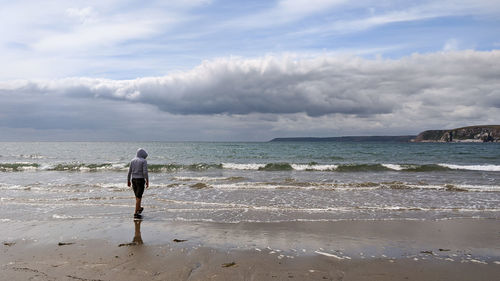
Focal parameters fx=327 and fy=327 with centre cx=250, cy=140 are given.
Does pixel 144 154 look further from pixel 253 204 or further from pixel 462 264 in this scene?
pixel 462 264

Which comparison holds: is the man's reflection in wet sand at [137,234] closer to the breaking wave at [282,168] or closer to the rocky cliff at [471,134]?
the breaking wave at [282,168]

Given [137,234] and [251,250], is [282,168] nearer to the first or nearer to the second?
[137,234]

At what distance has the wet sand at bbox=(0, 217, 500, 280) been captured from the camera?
17.9 ft

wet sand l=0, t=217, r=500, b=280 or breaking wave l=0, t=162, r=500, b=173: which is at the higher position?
wet sand l=0, t=217, r=500, b=280

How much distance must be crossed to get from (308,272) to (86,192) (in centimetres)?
1340

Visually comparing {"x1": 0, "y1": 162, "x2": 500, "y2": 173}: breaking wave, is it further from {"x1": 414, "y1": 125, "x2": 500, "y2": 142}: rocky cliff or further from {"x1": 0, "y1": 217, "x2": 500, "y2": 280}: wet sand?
{"x1": 414, "y1": 125, "x2": 500, "y2": 142}: rocky cliff

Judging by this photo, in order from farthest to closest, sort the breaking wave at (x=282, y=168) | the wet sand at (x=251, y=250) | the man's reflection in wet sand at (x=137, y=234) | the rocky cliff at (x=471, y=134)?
the rocky cliff at (x=471, y=134), the breaking wave at (x=282, y=168), the man's reflection in wet sand at (x=137, y=234), the wet sand at (x=251, y=250)

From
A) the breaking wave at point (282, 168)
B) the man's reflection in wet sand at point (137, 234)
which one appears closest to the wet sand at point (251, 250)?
the man's reflection in wet sand at point (137, 234)

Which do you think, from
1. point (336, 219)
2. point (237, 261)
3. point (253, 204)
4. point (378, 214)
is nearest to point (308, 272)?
point (237, 261)

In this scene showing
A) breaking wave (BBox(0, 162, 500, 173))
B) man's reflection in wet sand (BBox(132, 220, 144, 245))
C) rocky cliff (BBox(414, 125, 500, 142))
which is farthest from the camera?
rocky cliff (BBox(414, 125, 500, 142))

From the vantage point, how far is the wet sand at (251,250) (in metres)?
5.46

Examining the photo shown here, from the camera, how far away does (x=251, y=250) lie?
6.64 meters

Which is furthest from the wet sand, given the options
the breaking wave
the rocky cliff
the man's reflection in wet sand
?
the rocky cliff

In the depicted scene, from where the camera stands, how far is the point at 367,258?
6.18 meters
